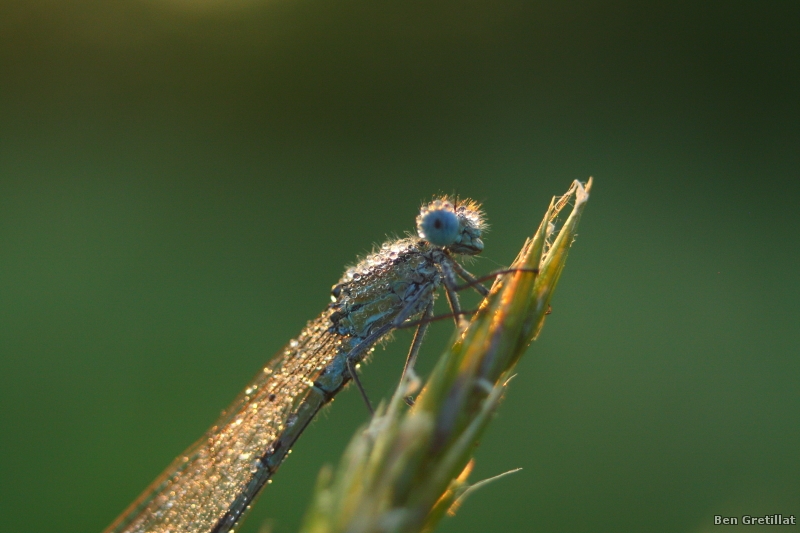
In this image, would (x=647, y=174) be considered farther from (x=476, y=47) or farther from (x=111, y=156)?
(x=111, y=156)

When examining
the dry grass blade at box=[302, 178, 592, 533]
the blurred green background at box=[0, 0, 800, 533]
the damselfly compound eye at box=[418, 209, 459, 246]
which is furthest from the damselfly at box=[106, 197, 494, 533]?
the blurred green background at box=[0, 0, 800, 533]

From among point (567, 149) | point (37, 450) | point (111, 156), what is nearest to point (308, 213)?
point (111, 156)

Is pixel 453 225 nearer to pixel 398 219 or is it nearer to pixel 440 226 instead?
pixel 440 226

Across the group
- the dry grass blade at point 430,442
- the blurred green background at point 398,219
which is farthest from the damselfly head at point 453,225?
the blurred green background at point 398,219

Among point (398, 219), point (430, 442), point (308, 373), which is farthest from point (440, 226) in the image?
point (398, 219)

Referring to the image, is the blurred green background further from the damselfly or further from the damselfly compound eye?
the damselfly compound eye

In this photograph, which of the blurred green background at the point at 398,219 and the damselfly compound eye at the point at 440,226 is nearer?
the damselfly compound eye at the point at 440,226

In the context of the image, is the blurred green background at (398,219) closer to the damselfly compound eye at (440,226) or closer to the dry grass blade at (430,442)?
the damselfly compound eye at (440,226)
